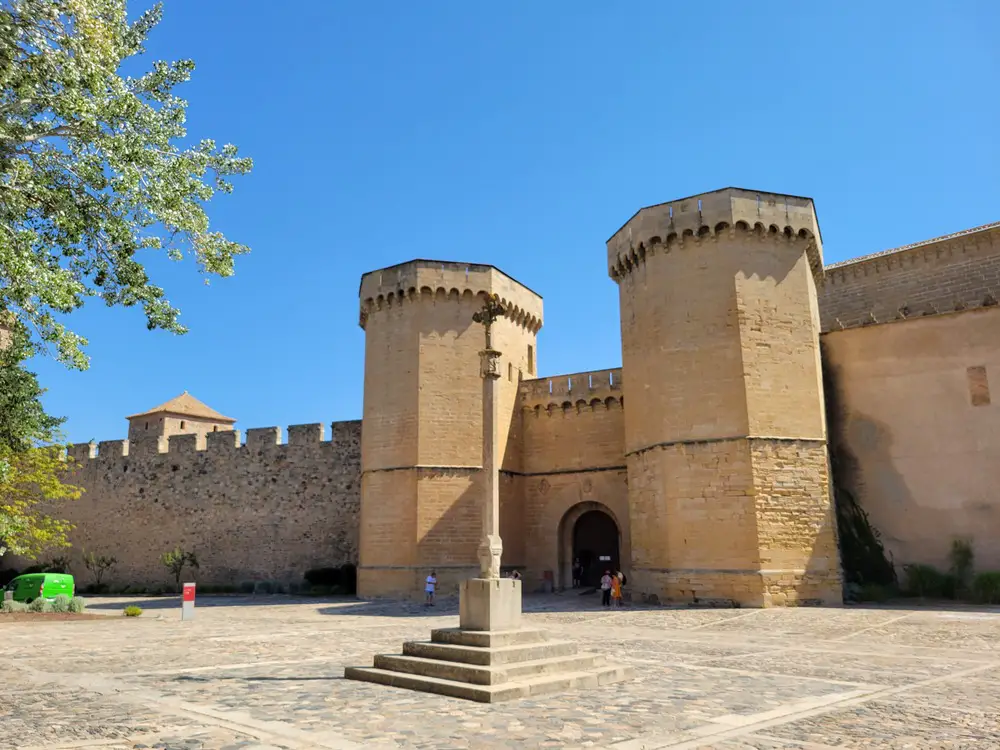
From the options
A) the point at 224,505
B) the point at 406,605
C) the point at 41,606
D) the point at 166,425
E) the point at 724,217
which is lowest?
the point at 406,605

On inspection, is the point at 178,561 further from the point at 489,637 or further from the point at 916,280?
the point at 916,280

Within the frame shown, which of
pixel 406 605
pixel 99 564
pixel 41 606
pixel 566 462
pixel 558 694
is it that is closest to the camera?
A: pixel 558 694

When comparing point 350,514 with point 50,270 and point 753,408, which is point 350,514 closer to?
point 753,408

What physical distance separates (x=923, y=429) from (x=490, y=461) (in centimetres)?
1422

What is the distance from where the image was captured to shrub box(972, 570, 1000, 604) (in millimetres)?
16844

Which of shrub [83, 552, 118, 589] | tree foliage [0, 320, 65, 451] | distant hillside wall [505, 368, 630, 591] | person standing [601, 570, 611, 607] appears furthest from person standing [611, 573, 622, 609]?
shrub [83, 552, 118, 589]

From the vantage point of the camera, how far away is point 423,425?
74.4ft

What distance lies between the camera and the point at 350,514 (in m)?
26.8

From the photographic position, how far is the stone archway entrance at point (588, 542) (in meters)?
24.2

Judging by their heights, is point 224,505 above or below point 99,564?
above

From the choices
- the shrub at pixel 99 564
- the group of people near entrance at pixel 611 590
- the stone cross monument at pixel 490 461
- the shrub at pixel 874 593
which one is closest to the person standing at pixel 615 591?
the group of people near entrance at pixel 611 590

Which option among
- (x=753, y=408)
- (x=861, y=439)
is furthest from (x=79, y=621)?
(x=861, y=439)

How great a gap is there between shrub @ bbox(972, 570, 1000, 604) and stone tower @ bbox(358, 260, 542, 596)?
481 inches

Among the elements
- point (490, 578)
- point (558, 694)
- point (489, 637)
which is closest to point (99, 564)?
point (490, 578)
